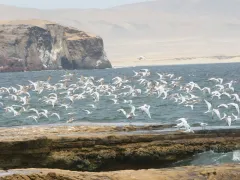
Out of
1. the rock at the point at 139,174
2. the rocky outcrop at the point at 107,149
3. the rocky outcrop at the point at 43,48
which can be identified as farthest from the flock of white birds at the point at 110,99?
the rocky outcrop at the point at 43,48

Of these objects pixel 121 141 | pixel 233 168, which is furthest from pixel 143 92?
pixel 233 168

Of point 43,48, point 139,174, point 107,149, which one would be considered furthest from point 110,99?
point 43,48

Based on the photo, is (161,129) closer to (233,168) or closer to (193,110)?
(233,168)

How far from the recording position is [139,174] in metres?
12.3

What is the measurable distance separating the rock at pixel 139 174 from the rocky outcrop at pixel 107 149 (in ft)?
Answer: 17.8

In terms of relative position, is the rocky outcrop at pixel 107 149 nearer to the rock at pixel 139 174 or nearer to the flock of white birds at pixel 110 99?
the rock at pixel 139 174

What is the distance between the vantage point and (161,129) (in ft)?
78.4

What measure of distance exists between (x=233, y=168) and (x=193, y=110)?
27844 mm

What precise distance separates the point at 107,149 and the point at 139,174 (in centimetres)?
707

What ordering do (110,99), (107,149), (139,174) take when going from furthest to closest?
(110,99) < (107,149) < (139,174)

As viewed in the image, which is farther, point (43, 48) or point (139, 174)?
point (43, 48)

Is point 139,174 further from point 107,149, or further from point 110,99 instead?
point 110,99

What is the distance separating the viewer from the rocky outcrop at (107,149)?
1777cm

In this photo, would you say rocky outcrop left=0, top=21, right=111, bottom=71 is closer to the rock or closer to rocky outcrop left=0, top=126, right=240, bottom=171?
rocky outcrop left=0, top=126, right=240, bottom=171
